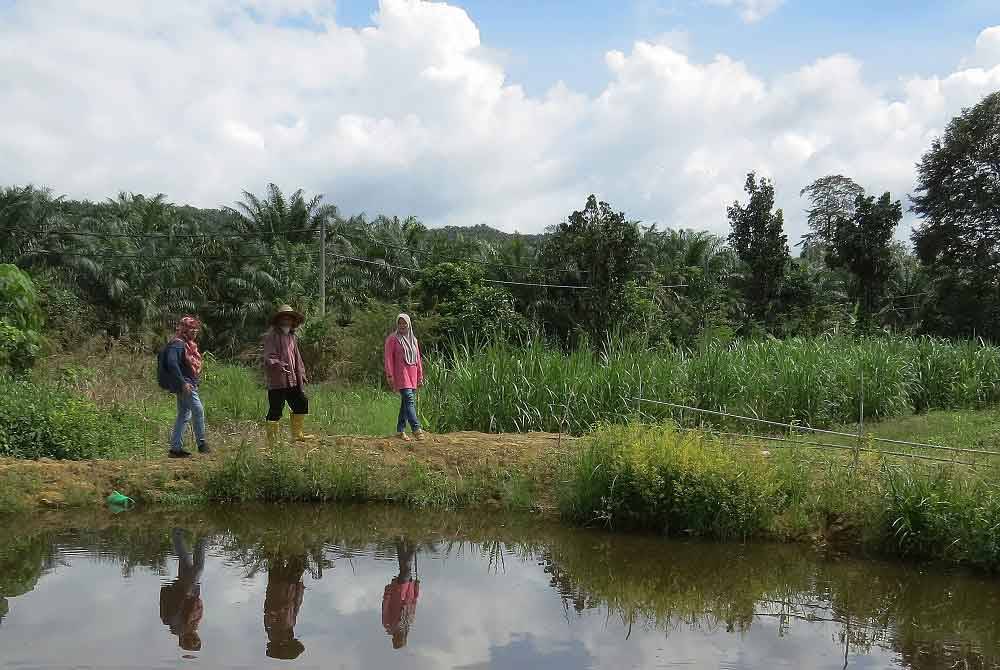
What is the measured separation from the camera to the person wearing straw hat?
9.54 m

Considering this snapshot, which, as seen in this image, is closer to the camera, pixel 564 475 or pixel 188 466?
pixel 564 475

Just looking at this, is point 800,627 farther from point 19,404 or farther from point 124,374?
point 124,374

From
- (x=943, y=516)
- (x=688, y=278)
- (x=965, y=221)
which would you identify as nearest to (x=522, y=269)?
(x=688, y=278)

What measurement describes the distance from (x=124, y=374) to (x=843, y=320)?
57.9 ft

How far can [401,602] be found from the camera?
6004mm

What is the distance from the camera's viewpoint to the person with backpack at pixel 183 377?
939 cm

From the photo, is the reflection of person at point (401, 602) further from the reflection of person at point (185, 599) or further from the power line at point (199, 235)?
the power line at point (199, 235)

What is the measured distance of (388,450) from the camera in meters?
9.73

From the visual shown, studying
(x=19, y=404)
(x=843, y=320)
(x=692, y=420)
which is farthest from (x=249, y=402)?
(x=843, y=320)

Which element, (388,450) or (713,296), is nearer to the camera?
(388,450)

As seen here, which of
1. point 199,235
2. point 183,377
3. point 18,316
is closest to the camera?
point 183,377

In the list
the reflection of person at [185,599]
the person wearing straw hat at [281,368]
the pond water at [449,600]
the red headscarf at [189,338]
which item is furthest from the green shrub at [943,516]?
the red headscarf at [189,338]

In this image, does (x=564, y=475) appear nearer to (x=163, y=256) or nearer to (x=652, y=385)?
(x=652, y=385)

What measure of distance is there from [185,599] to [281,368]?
386cm
